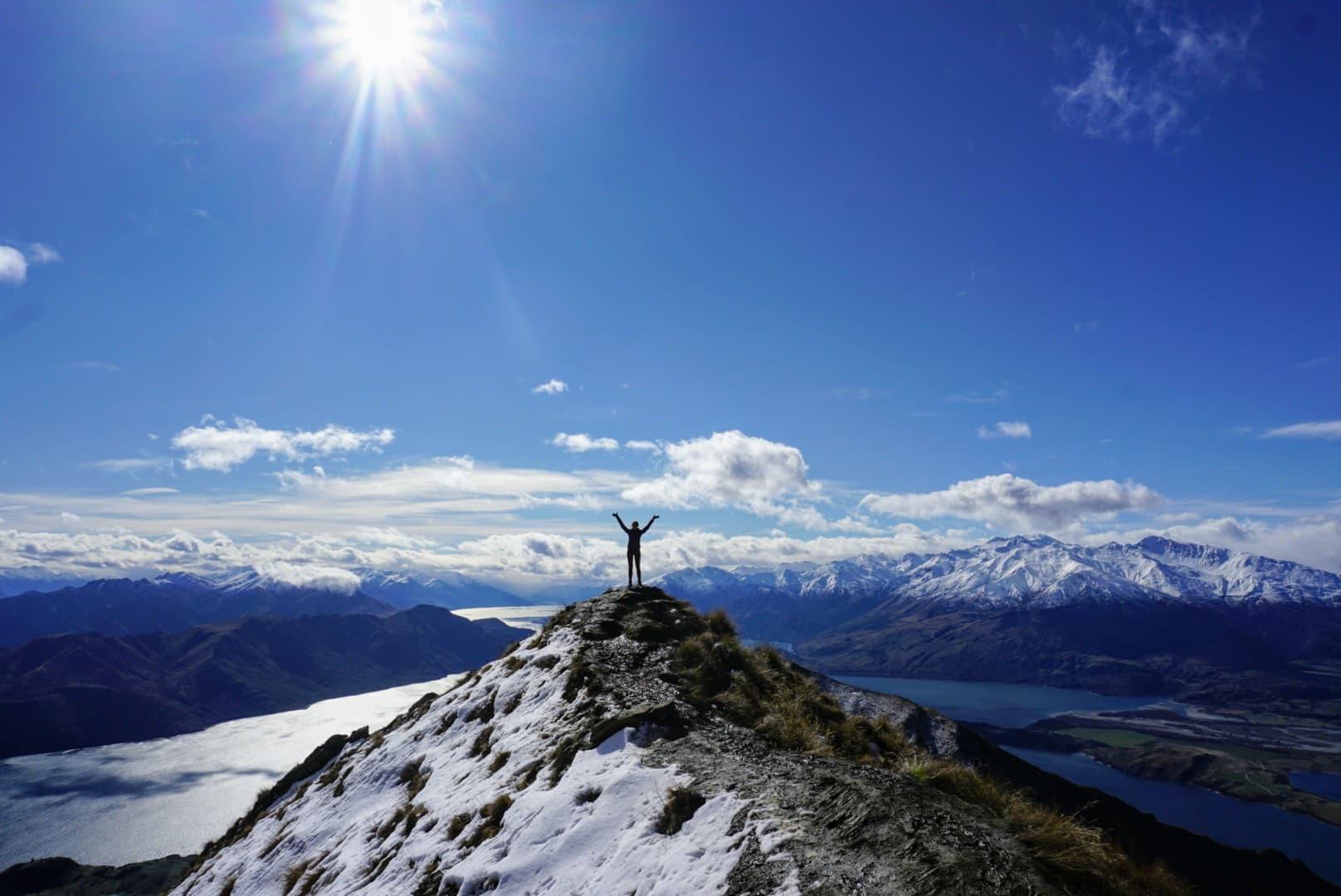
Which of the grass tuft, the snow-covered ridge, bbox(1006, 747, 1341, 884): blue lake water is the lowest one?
bbox(1006, 747, 1341, 884): blue lake water

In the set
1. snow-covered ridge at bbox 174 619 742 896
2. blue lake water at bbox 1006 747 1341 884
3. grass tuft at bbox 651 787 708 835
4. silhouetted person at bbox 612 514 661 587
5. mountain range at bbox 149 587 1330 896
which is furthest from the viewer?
blue lake water at bbox 1006 747 1341 884

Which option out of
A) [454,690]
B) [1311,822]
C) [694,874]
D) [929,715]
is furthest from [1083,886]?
[1311,822]

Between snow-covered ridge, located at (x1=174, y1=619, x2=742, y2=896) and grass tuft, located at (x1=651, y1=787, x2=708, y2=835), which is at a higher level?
grass tuft, located at (x1=651, y1=787, x2=708, y2=835)

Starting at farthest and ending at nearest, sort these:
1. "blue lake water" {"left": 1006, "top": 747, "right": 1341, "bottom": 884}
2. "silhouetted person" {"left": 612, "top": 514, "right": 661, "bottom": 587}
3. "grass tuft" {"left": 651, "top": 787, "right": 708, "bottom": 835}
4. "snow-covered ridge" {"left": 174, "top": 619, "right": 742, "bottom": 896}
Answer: "blue lake water" {"left": 1006, "top": 747, "right": 1341, "bottom": 884}, "silhouetted person" {"left": 612, "top": 514, "right": 661, "bottom": 587}, "grass tuft" {"left": 651, "top": 787, "right": 708, "bottom": 835}, "snow-covered ridge" {"left": 174, "top": 619, "right": 742, "bottom": 896}

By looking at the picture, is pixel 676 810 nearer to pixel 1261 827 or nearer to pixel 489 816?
pixel 489 816

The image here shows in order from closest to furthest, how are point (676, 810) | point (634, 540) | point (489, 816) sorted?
point (676, 810) → point (489, 816) → point (634, 540)

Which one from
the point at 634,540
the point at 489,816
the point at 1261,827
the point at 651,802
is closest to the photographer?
the point at 651,802

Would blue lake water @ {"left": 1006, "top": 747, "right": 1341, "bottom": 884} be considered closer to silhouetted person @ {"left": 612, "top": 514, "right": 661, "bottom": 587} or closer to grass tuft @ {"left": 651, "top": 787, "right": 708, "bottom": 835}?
silhouetted person @ {"left": 612, "top": 514, "right": 661, "bottom": 587}

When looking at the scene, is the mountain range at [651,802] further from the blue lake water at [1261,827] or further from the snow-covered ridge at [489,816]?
the blue lake water at [1261,827]

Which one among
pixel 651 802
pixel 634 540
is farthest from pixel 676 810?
pixel 634 540

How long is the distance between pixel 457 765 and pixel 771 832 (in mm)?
14229

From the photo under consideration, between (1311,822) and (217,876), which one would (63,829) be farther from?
(1311,822)

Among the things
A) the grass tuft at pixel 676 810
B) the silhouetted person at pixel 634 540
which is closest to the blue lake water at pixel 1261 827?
the silhouetted person at pixel 634 540

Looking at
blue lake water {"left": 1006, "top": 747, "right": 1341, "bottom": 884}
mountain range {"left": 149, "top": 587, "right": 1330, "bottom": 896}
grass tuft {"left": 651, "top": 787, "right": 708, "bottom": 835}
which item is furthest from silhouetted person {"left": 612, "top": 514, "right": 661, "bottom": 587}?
blue lake water {"left": 1006, "top": 747, "right": 1341, "bottom": 884}
